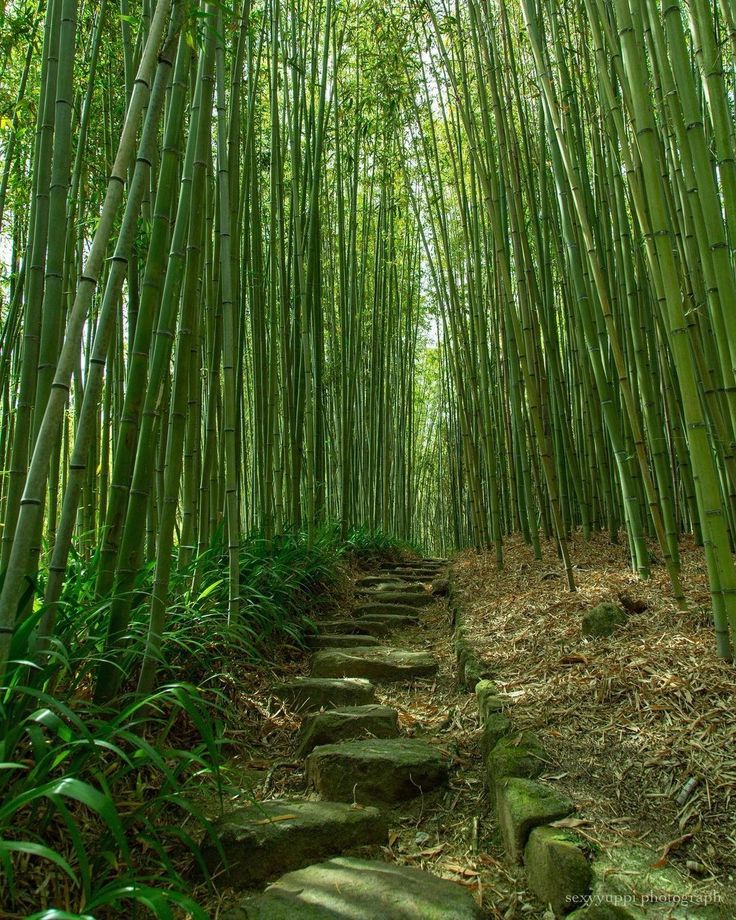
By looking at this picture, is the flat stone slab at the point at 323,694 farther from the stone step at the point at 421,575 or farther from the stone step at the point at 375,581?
the stone step at the point at 421,575

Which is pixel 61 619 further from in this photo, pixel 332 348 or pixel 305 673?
pixel 332 348

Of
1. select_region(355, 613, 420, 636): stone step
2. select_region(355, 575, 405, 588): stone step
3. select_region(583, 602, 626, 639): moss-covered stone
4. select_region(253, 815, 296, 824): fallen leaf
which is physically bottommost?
select_region(253, 815, 296, 824): fallen leaf

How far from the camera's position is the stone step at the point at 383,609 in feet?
10.3

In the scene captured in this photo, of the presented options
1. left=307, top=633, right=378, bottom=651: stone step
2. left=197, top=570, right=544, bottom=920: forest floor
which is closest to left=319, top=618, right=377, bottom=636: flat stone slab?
left=307, top=633, right=378, bottom=651: stone step

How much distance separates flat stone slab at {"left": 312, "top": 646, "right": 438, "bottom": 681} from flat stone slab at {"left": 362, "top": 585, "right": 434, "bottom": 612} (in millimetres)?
1037

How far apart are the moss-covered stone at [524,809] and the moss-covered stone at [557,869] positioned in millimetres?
35

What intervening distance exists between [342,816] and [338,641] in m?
1.27

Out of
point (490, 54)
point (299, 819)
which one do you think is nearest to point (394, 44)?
point (490, 54)

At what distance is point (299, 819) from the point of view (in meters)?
1.24

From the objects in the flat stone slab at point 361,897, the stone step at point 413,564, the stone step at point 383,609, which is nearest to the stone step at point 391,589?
the stone step at point 383,609

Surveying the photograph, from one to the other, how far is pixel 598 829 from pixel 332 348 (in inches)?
176

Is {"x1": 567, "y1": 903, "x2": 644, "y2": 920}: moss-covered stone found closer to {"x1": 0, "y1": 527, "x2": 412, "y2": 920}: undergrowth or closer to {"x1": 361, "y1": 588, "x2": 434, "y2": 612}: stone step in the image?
{"x1": 0, "y1": 527, "x2": 412, "y2": 920}: undergrowth

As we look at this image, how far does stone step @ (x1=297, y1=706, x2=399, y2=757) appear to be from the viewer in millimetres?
1651

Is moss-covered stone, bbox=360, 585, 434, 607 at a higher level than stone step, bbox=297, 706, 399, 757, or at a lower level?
higher
